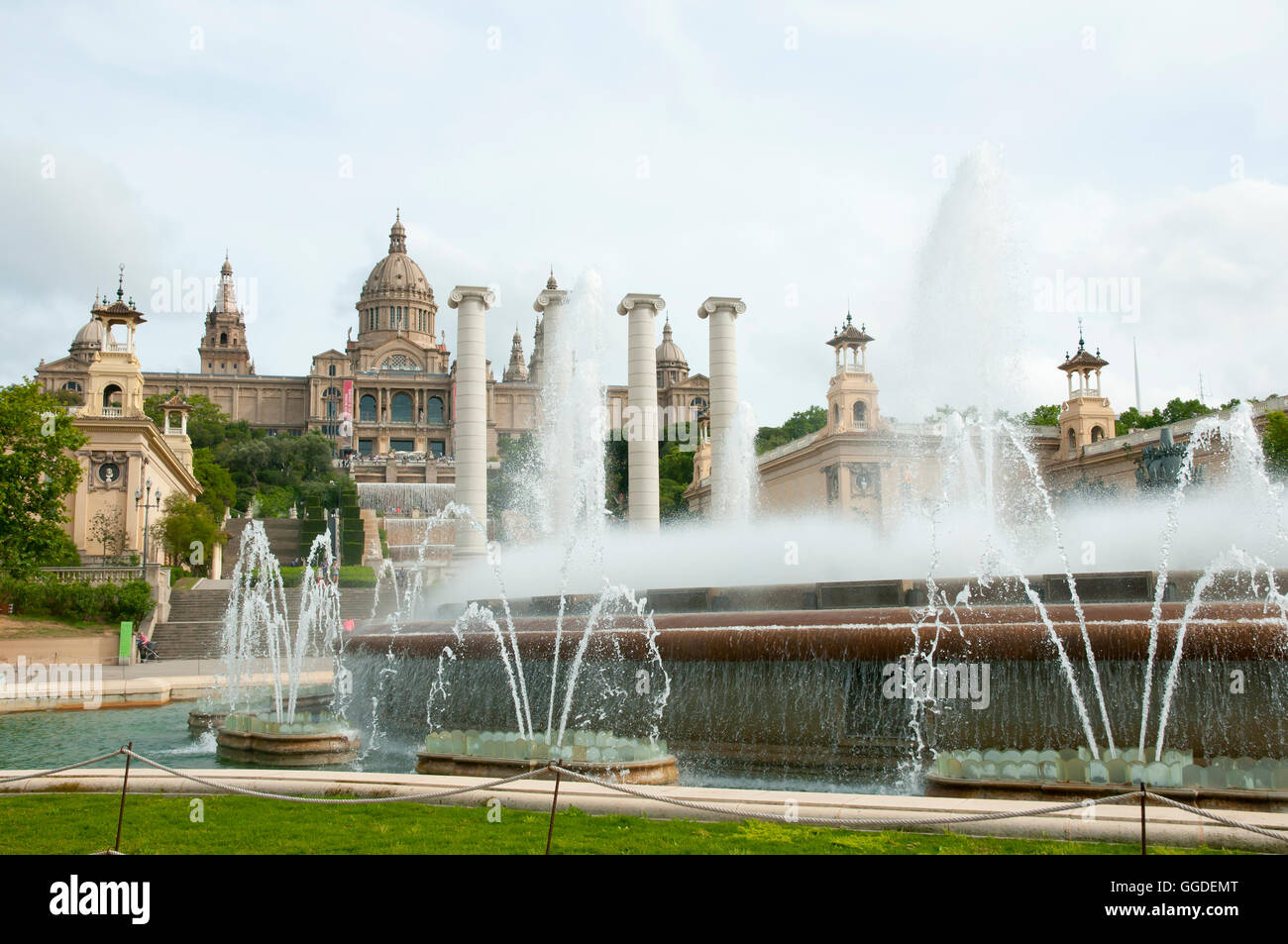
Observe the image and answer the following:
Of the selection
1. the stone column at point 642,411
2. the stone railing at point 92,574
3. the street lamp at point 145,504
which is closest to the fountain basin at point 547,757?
the stone column at point 642,411

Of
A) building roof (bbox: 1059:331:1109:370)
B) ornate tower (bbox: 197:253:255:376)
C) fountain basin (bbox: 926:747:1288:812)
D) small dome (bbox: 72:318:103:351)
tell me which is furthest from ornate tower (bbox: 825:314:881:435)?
ornate tower (bbox: 197:253:255:376)

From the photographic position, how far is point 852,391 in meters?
54.9

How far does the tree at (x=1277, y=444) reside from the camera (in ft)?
131

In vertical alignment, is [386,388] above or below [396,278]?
below

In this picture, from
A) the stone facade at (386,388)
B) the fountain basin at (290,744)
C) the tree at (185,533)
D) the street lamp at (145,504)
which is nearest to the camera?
the fountain basin at (290,744)

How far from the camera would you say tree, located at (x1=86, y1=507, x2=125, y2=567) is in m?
49.5

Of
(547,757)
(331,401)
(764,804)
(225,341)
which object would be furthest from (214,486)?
(225,341)

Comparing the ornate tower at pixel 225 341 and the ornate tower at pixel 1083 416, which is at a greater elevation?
the ornate tower at pixel 225 341

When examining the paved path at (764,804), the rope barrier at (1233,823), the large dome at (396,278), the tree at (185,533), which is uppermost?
the large dome at (396,278)

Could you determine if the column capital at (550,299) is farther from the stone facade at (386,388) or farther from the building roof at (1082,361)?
the stone facade at (386,388)

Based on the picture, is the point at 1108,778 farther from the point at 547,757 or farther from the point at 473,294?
the point at 473,294

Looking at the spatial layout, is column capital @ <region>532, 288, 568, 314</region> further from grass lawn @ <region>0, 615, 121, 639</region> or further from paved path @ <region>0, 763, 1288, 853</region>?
paved path @ <region>0, 763, 1288, 853</region>

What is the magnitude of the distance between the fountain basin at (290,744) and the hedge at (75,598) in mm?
23901

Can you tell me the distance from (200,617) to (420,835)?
1417 inches
